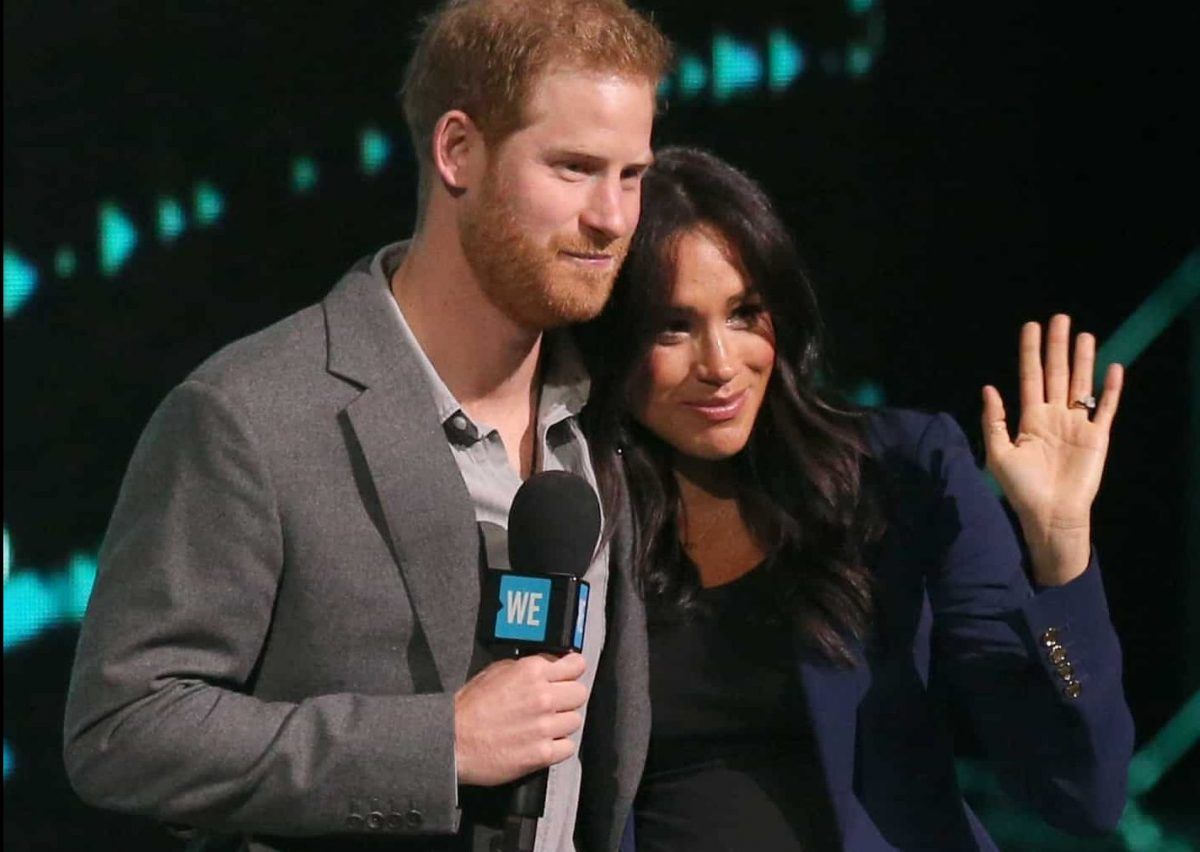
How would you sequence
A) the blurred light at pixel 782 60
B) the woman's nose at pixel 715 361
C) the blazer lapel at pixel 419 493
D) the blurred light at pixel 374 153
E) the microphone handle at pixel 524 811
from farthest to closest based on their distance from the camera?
the blurred light at pixel 374 153, the blurred light at pixel 782 60, the woman's nose at pixel 715 361, the blazer lapel at pixel 419 493, the microphone handle at pixel 524 811

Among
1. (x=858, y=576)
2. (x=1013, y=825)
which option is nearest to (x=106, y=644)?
(x=858, y=576)

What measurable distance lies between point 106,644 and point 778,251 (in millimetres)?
987

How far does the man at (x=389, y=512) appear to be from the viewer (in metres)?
1.92

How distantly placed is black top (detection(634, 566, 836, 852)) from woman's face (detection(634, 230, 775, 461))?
0.22 meters

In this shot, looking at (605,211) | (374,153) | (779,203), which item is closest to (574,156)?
(605,211)

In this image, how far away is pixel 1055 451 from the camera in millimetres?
2260

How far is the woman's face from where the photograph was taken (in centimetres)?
241

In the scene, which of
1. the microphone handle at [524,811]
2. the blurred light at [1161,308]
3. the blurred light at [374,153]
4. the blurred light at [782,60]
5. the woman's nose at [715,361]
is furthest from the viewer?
the blurred light at [374,153]

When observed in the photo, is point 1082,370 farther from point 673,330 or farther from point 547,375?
point 547,375

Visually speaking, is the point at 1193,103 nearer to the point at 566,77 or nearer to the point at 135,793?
the point at 566,77

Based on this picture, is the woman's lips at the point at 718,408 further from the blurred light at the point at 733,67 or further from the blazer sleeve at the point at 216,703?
the blurred light at the point at 733,67

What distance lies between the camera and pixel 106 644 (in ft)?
6.42

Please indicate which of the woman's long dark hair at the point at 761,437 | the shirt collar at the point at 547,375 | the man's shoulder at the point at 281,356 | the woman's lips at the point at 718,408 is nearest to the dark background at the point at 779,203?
the woman's long dark hair at the point at 761,437

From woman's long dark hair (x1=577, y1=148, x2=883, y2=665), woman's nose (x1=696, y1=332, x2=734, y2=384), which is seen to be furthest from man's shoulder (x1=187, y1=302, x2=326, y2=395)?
woman's nose (x1=696, y1=332, x2=734, y2=384)
